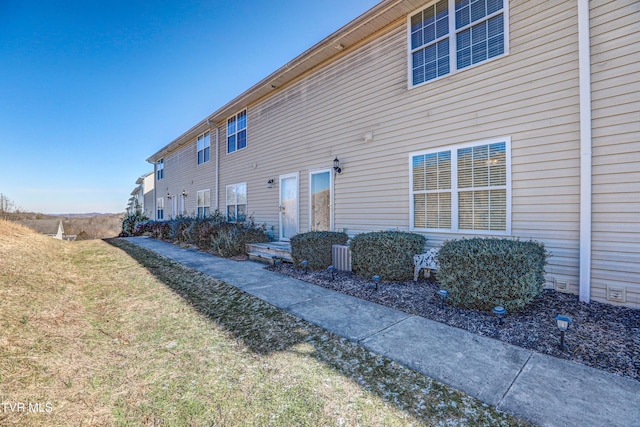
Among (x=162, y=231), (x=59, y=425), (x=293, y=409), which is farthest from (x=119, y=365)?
(x=162, y=231)

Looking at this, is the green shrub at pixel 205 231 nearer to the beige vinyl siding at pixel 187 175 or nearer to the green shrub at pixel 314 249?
the beige vinyl siding at pixel 187 175

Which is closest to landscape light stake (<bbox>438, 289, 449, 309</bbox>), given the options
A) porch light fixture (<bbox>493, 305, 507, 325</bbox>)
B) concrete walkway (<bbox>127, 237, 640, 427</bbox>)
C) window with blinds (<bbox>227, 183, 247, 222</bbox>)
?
concrete walkway (<bbox>127, 237, 640, 427</bbox>)

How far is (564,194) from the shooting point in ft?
13.5

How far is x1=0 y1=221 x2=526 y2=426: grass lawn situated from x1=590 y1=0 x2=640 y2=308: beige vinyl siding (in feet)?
11.1

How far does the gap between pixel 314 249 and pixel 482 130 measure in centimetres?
396

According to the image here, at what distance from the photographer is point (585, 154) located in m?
3.85

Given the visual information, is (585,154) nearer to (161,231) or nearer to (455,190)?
(455,190)

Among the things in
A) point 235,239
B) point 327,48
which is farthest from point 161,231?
point 327,48

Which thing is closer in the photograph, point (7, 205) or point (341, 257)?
point (341, 257)

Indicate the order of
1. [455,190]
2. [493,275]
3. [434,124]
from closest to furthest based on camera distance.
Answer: [493,275] → [455,190] → [434,124]

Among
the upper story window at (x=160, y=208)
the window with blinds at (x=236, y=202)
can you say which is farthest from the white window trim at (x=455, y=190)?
the upper story window at (x=160, y=208)

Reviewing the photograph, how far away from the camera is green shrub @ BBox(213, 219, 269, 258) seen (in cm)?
820

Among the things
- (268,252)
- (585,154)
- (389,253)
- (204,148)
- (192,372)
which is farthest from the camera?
(204,148)

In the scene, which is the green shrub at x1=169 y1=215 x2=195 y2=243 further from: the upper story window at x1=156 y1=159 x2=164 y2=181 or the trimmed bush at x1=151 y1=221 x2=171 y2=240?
the upper story window at x1=156 y1=159 x2=164 y2=181
